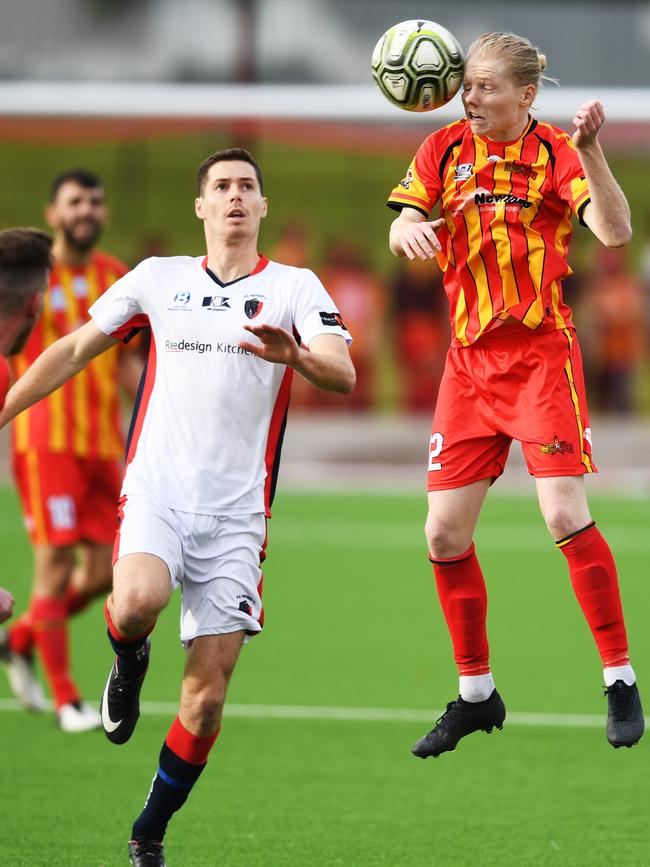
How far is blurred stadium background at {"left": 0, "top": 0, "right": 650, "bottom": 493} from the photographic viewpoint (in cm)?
1975

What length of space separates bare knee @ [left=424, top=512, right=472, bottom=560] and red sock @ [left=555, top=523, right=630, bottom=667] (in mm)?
410

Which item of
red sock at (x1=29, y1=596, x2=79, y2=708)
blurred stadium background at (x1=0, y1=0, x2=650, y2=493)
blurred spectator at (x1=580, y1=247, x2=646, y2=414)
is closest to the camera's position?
red sock at (x1=29, y1=596, x2=79, y2=708)

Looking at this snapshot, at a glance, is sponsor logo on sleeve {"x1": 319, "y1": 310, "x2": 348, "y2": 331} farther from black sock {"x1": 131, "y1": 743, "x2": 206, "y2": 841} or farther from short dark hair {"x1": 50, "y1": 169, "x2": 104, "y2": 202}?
short dark hair {"x1": 50, "y1": 169, "x2": 104, "y2": 202}

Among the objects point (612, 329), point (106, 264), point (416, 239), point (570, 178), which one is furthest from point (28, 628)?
point (612, 329)

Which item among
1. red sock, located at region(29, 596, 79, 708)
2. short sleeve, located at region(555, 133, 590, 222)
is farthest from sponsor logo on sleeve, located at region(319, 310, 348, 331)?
red sock, located at region(29, 596, 79, 708)

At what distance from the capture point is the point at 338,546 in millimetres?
14531

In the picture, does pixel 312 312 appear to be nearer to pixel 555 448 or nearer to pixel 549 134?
pixel 555 448

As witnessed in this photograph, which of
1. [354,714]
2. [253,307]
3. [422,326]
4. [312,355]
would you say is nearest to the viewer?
[312,355]

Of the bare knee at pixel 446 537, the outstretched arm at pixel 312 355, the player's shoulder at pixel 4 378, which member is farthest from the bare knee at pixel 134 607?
the bare knee at pixel 446 537

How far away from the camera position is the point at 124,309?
18.8 feet

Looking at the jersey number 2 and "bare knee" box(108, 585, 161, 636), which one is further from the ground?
the jersey number 2

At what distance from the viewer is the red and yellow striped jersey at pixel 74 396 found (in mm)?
8367

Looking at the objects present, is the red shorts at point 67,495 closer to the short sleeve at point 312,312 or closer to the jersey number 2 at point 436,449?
the jersey number 2 at point 436,449

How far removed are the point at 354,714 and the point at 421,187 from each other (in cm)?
382
